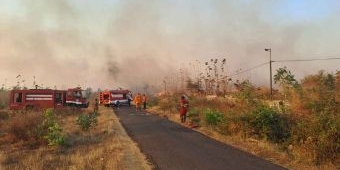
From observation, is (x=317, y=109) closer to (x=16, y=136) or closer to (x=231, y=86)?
(x=16, y=136)

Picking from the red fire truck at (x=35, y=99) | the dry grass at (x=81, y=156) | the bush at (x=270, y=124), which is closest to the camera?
the dry grass at (x=81, y=156)

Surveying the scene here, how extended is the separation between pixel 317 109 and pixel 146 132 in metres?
10.7

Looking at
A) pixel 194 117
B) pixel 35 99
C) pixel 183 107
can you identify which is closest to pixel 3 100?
pixel 35 99

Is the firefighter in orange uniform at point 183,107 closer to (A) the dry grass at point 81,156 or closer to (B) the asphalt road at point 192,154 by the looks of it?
(B) the asphalt road at point 192,154

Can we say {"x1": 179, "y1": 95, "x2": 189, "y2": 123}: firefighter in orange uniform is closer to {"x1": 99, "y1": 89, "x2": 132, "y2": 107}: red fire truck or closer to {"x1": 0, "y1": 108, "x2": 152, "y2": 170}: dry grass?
{"x1": 0, "y1": 108, "x2": 152, "y2": 170}: dry grass

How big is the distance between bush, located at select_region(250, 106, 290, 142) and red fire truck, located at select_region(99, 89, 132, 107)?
55.4 m

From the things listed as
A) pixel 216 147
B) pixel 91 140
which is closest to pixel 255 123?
pixel 216 147

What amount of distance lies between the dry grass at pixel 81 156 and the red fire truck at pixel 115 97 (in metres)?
51.3

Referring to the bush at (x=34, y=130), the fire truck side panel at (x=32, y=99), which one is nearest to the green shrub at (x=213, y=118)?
the bush at (x=34, y=130)

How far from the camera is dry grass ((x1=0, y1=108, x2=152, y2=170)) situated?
16013 mm

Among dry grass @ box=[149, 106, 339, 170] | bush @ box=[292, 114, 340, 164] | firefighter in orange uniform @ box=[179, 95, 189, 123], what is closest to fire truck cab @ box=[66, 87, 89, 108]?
firefighter in orange uniform @ box=[179, 95, 189, 123]

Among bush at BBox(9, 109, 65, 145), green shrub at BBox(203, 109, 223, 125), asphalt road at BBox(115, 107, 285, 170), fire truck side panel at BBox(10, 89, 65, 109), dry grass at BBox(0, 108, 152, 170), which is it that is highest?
fire truck side panel at BBox(10, 89, 65, 109)

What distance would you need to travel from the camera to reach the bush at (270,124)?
70.7ft

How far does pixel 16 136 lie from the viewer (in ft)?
81.0
